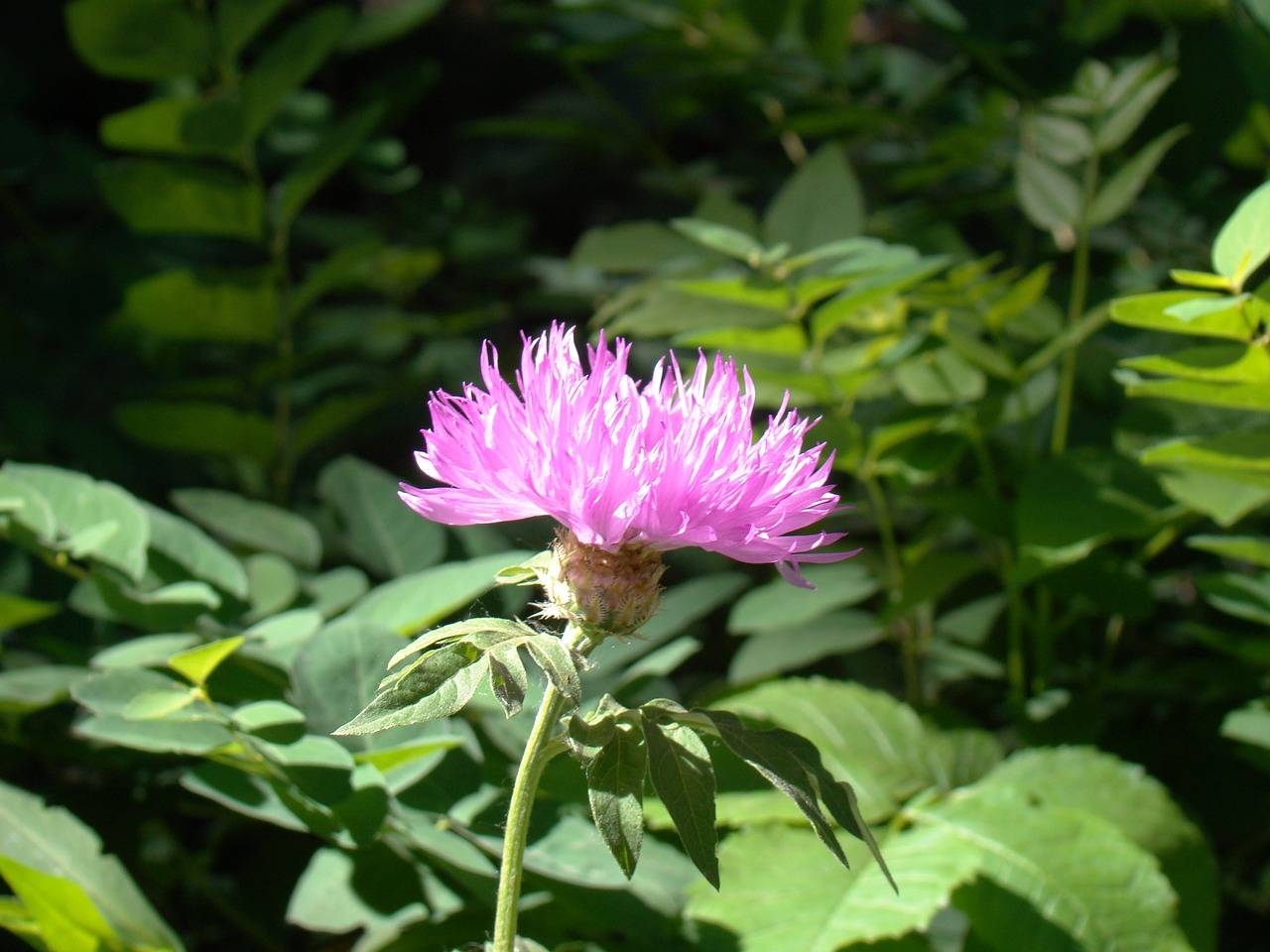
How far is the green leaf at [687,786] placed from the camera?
450 mm

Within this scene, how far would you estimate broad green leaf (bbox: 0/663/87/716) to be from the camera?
31.3 inches

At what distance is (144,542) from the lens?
2.72ft

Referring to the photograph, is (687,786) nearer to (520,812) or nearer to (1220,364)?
(520,812)

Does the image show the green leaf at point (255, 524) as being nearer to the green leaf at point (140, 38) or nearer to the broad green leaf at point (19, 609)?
the broad green leaf at point (19, 609)

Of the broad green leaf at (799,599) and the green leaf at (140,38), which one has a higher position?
the green leaf at (140,38)

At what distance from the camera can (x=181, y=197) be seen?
1238 millimetres

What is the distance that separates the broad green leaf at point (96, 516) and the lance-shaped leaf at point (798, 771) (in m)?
0.50

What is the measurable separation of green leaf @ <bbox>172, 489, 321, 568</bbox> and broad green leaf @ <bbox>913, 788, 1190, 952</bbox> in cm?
60

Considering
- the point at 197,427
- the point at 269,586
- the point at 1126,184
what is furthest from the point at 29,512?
the point at 1126,184

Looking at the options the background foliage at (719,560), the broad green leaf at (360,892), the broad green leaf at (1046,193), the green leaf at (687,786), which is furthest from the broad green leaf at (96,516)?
the broad green leaf at (1046,193)

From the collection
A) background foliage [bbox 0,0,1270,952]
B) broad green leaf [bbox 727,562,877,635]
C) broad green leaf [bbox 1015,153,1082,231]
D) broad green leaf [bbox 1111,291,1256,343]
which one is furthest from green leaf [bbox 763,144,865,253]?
broad green leaf [bbox 1111,291,1256,343]

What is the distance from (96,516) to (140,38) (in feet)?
1.96

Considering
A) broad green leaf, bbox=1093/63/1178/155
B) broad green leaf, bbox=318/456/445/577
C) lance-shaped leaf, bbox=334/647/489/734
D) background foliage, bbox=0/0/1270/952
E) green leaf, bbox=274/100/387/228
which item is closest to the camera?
lance-shaped leaf, bbox=334/647/489/734

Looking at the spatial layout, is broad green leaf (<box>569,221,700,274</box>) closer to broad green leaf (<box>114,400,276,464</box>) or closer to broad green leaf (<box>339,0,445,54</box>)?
broad green leaf (<box>114,400,276,464</box>)
